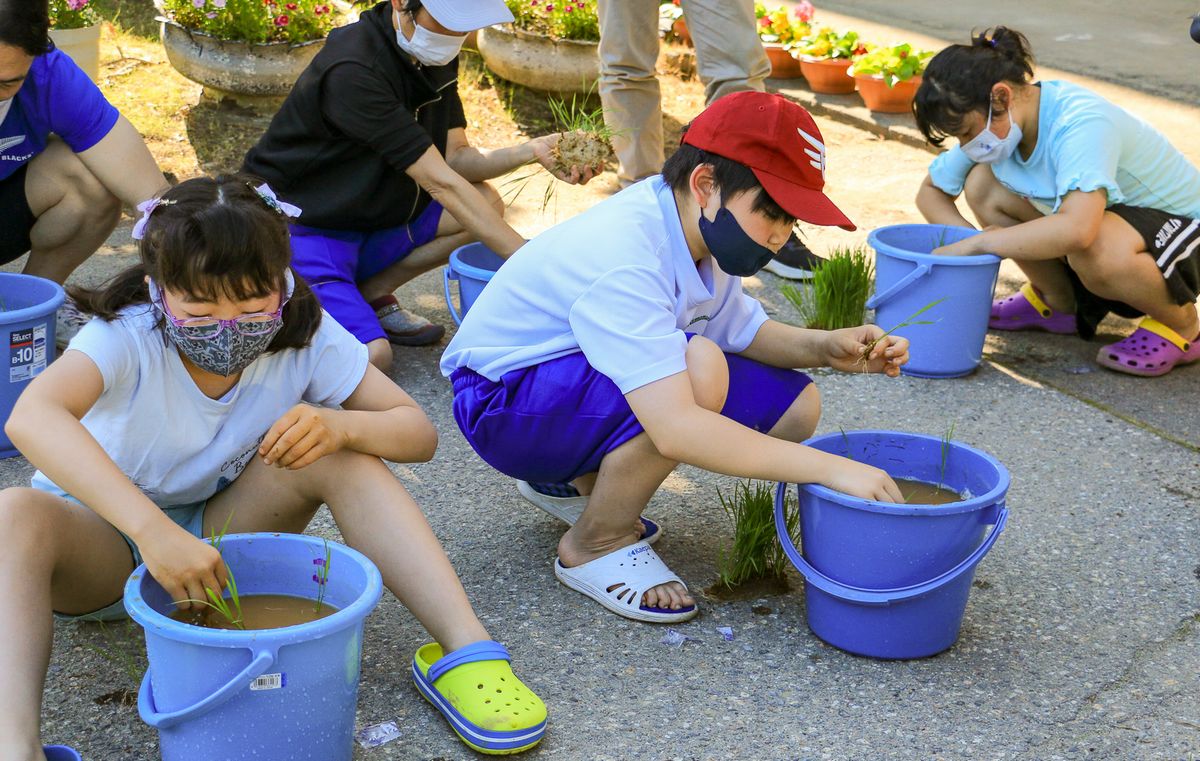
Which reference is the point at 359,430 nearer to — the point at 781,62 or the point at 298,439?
the point at 298,439

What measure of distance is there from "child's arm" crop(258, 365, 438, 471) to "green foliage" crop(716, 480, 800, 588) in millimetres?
620

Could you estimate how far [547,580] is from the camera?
96.0 inches

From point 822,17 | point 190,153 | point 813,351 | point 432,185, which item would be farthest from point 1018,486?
point 822,17

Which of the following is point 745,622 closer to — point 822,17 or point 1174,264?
point 1174,264

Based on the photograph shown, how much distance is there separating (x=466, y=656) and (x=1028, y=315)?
97.0 inches

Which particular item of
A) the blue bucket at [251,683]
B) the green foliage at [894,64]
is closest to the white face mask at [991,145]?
the blue bucket at [251,683]

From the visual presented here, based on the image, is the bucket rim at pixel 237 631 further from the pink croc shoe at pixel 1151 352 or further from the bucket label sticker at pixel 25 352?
the pink croc shoe at pixel 1151 352

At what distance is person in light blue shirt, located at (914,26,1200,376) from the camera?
10.7 ft

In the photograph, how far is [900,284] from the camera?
129 inches

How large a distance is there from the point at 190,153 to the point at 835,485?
12.1 feet

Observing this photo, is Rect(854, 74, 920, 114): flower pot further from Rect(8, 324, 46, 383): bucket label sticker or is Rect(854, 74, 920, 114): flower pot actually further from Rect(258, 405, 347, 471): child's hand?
Rect(258, 405, 347, 471): child's hand

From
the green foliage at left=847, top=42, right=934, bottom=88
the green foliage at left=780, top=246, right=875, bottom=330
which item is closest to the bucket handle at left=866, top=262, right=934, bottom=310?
the green foliage at left=780, top=246, right=875, bottom=330

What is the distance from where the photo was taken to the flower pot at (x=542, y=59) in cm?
550

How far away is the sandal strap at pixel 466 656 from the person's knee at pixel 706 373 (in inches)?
21.9
